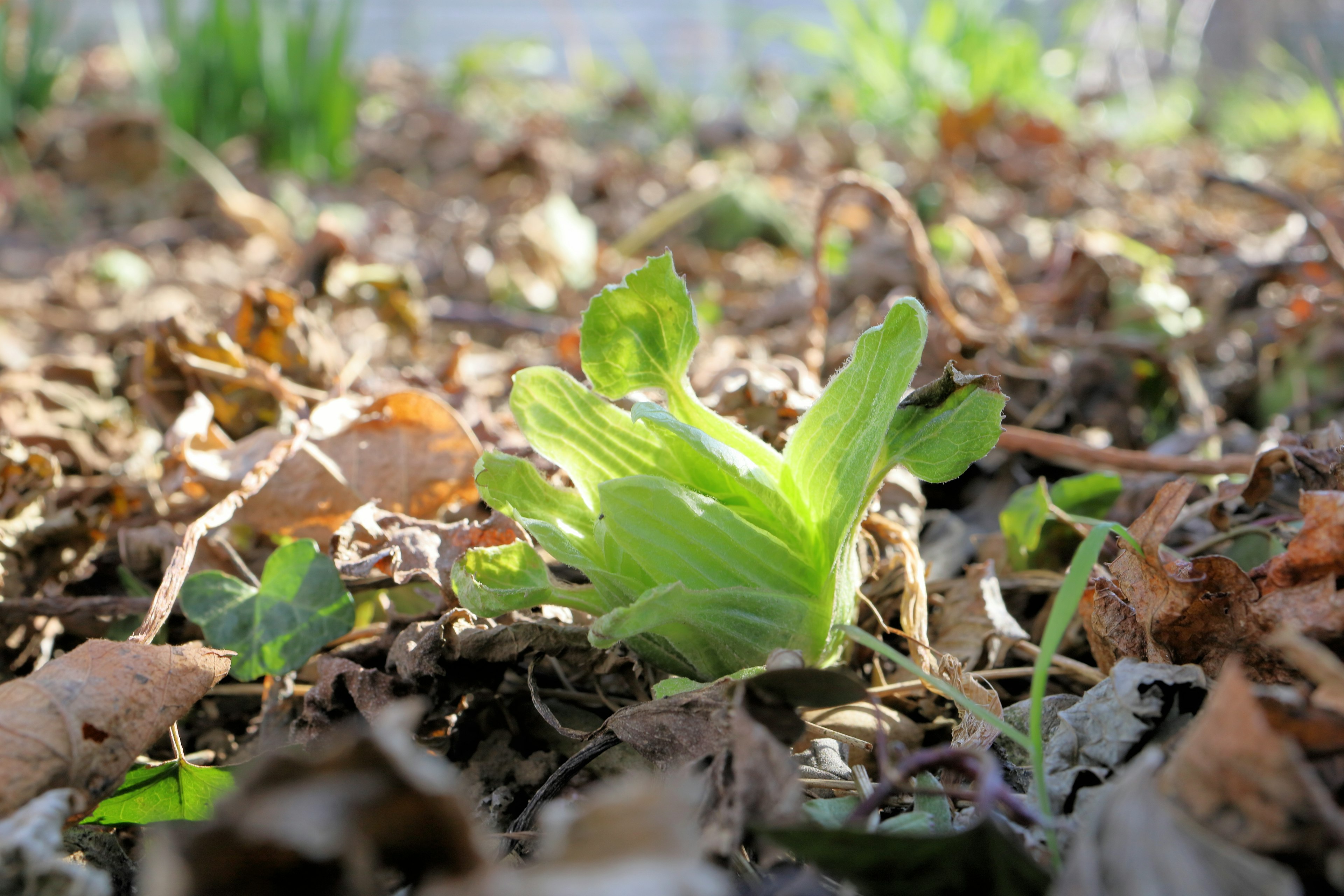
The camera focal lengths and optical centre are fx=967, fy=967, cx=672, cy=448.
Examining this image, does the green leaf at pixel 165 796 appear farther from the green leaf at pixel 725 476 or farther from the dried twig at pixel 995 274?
the dried twig at pixel 995 274

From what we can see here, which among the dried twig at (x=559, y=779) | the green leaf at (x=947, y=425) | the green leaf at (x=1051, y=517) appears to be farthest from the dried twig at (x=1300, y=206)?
the dried twig at (x=559, y=779)

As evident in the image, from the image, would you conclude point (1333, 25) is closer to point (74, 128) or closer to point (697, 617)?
point (74, 128)

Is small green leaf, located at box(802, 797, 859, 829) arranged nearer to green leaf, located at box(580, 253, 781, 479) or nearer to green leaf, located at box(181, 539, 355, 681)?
green leaf, located at box(580, 253, 781, 479)

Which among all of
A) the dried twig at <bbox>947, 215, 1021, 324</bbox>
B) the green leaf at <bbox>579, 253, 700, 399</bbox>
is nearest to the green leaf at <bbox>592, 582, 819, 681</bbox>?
the green leaf at <bbox>579, 253, 700, 399</bbox>

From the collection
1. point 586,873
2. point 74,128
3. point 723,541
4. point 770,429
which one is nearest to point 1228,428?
point 770,429

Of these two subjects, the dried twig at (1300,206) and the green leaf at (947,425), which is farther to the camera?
the dried twig at (1300,206)

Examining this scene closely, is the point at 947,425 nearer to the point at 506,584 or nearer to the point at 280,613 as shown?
the point at 506,584

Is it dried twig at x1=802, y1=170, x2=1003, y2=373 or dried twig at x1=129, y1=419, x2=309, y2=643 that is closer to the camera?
dried twig at x1=129, y1=419, x2=309, y2=643

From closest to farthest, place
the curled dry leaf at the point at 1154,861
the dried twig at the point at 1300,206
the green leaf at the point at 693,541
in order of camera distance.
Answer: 1. the curled dry leaf at the point at 1154,861
2. the green leaf at the point at 693,541
3. the dried twig at the point at 1300,206
